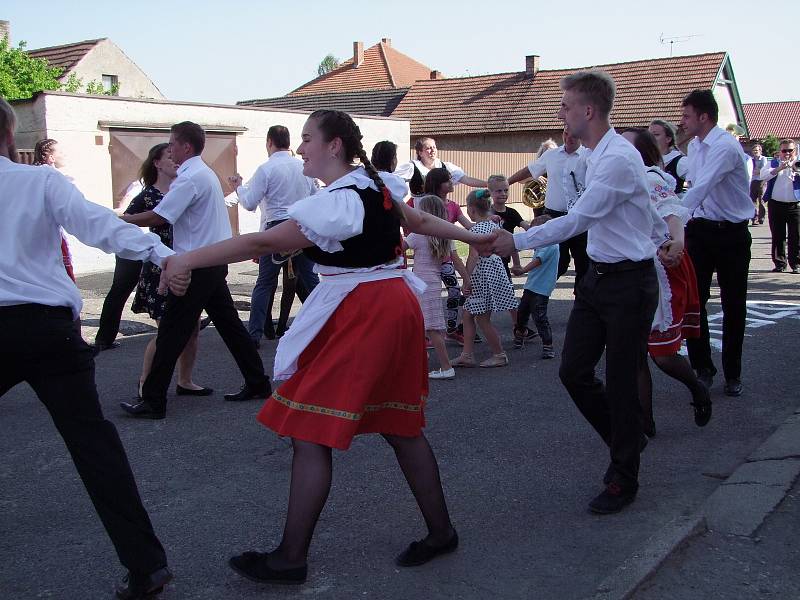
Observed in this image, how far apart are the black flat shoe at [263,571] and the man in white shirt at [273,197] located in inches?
195

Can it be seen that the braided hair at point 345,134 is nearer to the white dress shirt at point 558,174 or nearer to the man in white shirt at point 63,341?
the man in white shirt at point 63,341

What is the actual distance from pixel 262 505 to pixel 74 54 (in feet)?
115

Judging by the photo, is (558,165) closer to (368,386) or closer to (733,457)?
(733,457)

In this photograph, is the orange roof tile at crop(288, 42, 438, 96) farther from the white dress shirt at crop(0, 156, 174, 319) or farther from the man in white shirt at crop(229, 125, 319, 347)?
the white dress shirt at crop(0, 156, 174, 319)

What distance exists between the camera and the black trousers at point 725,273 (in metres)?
6.34

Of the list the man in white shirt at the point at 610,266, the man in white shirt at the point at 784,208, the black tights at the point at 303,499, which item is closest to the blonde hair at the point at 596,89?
the man in white shirt at the point at 610,266

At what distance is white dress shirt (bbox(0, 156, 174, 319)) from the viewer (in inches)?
125

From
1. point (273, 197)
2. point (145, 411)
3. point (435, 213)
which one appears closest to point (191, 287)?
point (145, 411)

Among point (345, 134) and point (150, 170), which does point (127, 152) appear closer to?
point (150, 170)

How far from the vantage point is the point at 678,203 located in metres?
5.28

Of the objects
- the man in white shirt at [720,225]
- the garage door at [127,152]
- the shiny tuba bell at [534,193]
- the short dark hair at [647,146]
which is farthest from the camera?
the garage door at [127,152]

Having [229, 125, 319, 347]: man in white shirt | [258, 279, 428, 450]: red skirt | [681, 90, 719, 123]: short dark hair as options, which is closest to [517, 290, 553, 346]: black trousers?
[229, 125, 319, 347]: man in white shirt

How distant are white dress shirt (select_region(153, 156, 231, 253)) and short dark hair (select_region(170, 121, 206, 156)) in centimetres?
10

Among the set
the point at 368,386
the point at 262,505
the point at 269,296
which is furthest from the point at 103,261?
the point at 368,386
